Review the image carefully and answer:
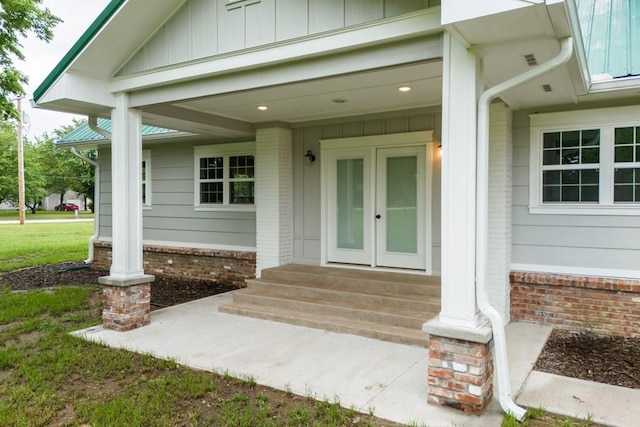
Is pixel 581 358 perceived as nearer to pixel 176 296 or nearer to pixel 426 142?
pixel 426 142

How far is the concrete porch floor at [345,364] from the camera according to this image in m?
3.39

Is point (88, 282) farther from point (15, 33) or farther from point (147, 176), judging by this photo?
point (15, 33)

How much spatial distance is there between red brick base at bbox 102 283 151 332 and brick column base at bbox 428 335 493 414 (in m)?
3.89

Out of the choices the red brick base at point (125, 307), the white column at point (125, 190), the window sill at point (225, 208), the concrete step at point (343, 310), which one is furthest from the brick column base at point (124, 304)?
the window sill at point (225, 208)

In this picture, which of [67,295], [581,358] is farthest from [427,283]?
[67,295]

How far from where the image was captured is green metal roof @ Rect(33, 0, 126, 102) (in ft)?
16.4

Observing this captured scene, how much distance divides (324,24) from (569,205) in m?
3.86

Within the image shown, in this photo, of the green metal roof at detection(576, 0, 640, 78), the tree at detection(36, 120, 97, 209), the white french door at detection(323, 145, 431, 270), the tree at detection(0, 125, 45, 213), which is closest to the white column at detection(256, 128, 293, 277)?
the white french door at detection(323, 145, 431, 270)

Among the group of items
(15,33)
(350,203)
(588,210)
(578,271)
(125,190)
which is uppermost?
(15,33)

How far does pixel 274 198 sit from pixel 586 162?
4659 mm

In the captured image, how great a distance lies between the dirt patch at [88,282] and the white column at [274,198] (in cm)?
128

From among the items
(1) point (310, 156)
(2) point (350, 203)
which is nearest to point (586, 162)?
(2) point (350, 203)

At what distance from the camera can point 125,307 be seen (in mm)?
5461

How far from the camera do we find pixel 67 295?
24.1ft
